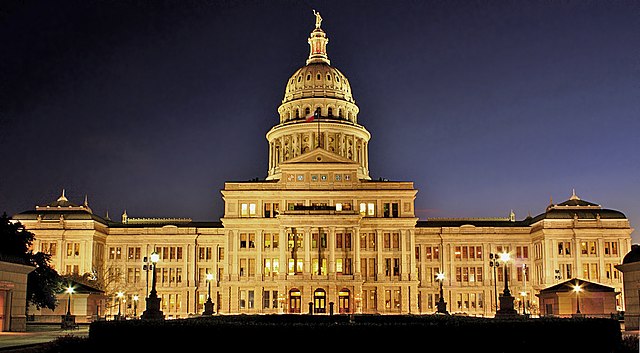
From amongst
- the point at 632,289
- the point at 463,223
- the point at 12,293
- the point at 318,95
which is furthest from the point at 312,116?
the point at 12,293

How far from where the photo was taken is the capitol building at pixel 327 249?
12231 centimetres

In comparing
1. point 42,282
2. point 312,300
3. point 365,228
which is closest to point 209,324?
point 42,282

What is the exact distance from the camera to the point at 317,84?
162m

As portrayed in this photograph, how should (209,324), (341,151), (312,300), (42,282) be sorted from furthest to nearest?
(341,151) < (312,300) < (42,282) < (209,324)

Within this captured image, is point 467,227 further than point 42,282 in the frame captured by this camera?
Yes

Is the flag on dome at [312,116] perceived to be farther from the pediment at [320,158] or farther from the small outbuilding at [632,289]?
the small outbuilding at [632,289]

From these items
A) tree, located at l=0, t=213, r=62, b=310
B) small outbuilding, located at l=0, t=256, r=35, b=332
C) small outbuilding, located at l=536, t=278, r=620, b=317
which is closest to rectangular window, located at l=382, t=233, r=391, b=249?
small outbuilding, located at l=536, t=278, r=620, b=317

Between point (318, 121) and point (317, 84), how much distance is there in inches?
478

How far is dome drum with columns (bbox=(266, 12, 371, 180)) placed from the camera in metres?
154

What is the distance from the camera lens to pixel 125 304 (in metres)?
133

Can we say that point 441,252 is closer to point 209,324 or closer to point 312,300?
point 312,300

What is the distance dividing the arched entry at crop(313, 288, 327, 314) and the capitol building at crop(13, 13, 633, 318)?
152 millimetres

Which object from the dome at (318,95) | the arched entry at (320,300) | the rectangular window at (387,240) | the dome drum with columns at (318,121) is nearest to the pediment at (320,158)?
the rectangular window at (387,240)

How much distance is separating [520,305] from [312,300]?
118ft
